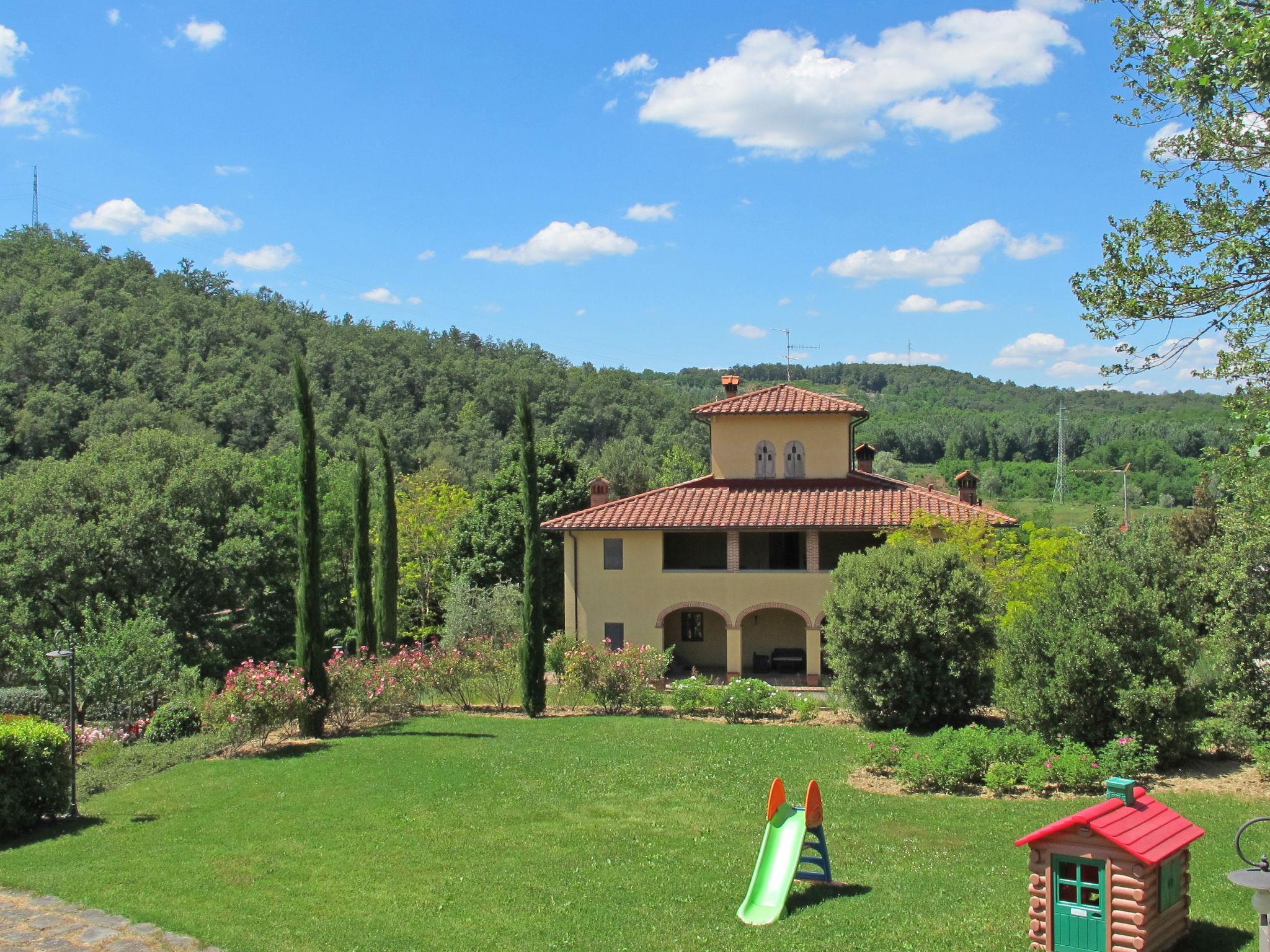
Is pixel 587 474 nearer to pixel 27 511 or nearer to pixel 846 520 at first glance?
pixel 846 520

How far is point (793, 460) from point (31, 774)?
2199 centimetres

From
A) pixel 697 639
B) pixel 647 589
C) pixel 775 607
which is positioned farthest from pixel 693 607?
pixel 697 639

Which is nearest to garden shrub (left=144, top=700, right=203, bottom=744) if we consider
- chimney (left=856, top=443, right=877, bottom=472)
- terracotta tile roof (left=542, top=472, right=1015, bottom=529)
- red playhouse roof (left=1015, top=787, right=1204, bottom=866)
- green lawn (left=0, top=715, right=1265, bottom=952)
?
green lawn (left=0, top=715, right=1265, bottom=952)

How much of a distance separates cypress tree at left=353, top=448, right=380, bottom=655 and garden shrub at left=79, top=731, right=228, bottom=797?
6.18 metres

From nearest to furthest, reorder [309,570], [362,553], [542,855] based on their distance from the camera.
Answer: [542,855] < [309,570] < [362,553]

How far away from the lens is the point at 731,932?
873cm

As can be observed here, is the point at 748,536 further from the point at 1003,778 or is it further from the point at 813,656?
the point at 1003,778

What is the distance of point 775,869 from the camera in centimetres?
944

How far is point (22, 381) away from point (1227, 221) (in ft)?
175

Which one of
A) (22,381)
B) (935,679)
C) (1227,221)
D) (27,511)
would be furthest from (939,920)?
(22,381)

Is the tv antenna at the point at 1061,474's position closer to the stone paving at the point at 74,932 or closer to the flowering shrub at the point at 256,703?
the flowering shrub at the point at 256,703

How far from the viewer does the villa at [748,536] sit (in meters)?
28.2

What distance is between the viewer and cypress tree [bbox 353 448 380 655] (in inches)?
1004

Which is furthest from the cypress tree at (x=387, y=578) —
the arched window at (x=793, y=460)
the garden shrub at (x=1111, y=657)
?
the garden shrub at (x=1111, y=657)
